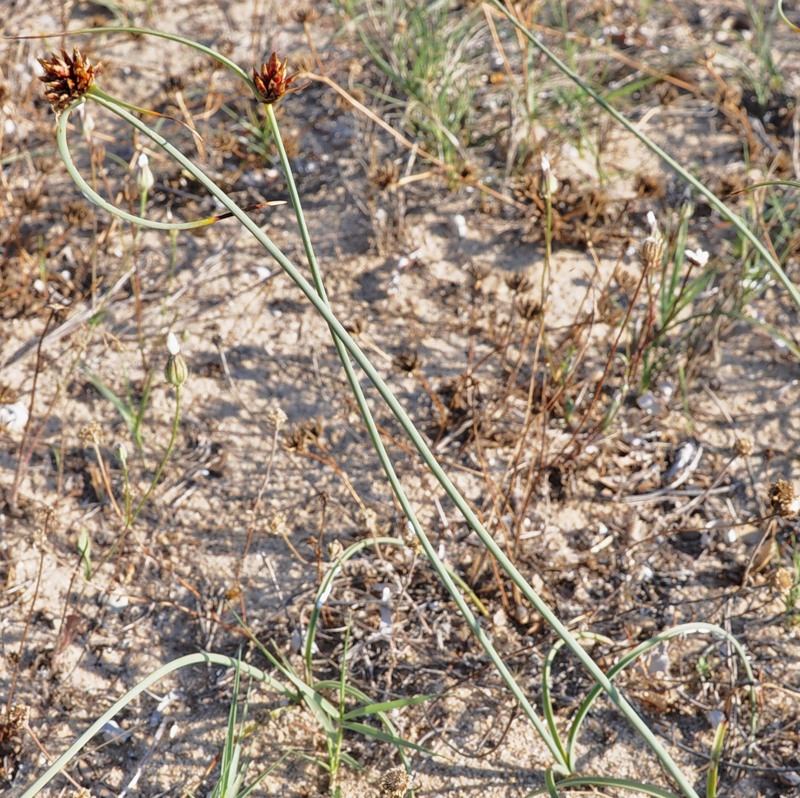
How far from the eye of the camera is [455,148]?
2.39 meters

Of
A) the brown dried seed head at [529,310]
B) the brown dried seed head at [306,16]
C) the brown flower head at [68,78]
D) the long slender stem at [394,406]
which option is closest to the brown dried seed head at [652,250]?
the brown dried seed head at [529,310]

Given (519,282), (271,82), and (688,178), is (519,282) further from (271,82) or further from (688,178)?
(271,82)

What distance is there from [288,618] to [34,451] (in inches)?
31.0

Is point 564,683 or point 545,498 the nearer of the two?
point 564,683

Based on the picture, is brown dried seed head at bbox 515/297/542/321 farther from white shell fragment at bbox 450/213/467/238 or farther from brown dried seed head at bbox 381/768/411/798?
brown dried seed head at bbox 381/768/411/798

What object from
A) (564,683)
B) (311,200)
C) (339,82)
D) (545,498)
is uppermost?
(339,82)

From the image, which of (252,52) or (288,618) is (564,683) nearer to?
(288,618)

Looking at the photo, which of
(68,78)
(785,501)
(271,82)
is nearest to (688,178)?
(785,501)

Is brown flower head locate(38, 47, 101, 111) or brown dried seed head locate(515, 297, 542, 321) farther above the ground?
brown flower head locate(38, 47, 101, 111)

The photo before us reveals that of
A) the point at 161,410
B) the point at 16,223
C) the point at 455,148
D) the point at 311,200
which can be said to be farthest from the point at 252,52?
the point at 161,410

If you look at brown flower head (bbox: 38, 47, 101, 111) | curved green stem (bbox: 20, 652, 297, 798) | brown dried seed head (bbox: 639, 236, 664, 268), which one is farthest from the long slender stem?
brown dried seed head (bbox: 639, 236, 664, 268)

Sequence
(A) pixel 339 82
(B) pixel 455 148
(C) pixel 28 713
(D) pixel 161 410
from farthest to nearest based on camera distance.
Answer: (A) pixel 339 82 → (B) pixel 455 148 → (D) pixel 161 410 → (C) pixel 28 713

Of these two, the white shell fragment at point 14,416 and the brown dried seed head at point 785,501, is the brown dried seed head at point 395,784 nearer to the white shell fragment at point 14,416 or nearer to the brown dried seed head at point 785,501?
the brown dried seed head at point 785,501

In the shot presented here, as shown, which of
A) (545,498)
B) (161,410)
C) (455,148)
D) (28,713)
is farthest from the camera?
(455,148)
